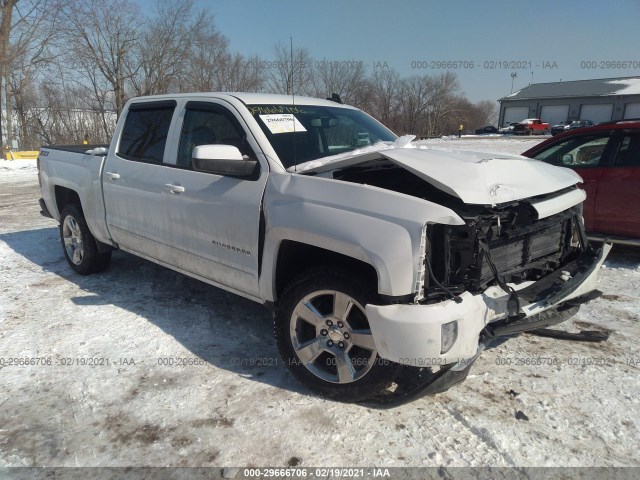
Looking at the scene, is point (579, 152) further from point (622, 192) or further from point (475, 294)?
point (475, 294)

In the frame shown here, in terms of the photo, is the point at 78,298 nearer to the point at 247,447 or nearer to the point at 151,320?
the point at 151,320

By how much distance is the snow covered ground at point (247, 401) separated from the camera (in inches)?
95.6

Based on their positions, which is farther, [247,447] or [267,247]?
[267,247]

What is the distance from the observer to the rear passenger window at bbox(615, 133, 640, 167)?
17.4 feet

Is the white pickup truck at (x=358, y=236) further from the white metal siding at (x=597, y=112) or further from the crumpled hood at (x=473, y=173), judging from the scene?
the white metal siding at (x=597, y=112)

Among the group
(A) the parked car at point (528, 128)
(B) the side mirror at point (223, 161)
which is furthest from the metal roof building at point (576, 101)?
(B) the side mirror at point (223, 161)

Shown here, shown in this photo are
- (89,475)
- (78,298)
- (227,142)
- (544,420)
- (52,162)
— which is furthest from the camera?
(52,162)

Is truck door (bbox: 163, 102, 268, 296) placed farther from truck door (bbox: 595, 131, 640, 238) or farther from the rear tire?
truck door (bbox: 595, 131, 640, 238)

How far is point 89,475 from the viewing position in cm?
229

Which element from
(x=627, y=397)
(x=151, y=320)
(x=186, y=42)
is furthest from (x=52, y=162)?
(x=186, y=42)

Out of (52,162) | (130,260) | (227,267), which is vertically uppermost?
(52,162)

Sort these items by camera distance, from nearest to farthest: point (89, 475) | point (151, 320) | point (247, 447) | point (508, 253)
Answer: point (89, 475) < point (247, 447) < point (508, 253) < point (151, 320)

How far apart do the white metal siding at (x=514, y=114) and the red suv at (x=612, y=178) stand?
201ft

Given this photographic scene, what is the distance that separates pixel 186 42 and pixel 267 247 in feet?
99.4
